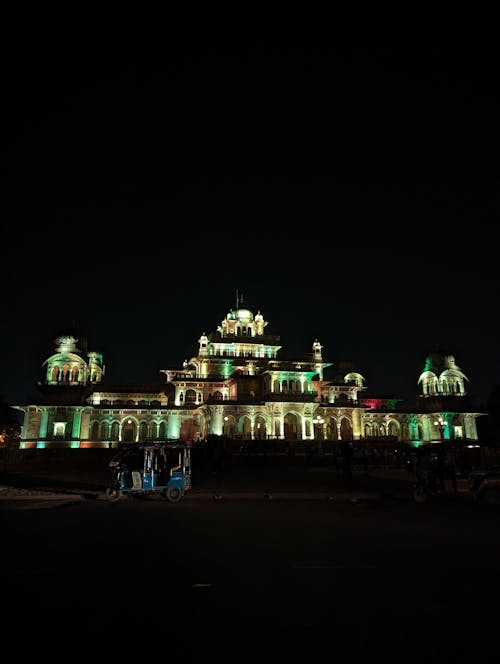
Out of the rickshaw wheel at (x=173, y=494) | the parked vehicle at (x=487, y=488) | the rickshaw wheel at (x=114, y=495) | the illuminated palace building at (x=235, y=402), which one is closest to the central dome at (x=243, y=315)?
the illuminated palace building at (x=235, y=402)

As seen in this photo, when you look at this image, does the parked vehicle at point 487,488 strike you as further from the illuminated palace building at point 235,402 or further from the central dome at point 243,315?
the central dome at point 243,315

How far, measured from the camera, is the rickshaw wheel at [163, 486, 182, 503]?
18.0 meters

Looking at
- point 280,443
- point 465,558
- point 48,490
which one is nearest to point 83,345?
point 280,443

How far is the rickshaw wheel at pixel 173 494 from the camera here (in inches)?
710

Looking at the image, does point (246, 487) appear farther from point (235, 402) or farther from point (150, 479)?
point (235, 402)

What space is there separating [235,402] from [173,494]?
41169mm

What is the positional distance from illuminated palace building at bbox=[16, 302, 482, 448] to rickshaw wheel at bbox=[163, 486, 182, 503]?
3755cm

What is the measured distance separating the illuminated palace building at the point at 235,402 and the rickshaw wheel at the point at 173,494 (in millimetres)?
37552

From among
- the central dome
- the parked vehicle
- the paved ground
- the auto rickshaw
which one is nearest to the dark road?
the auto rickshaw

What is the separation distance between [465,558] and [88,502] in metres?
13.6

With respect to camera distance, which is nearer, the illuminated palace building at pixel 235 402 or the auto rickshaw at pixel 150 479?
the auto rickshaw at pixel 150 479

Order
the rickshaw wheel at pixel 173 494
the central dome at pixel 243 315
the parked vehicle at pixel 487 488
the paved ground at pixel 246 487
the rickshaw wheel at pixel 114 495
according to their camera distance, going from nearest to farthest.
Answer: the parked vehicle at pixel 487 488 → the rickshaw wheel at pixel 173 494 → the rickshaw wheel at pixel 114 495 → the paved ground at pixel 246 487 → the central dome at pixel 243 315

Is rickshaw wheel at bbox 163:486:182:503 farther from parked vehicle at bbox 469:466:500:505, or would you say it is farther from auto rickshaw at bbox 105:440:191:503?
parked vehicle at bbox 469:466:500:505

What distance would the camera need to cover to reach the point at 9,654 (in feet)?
15.0
